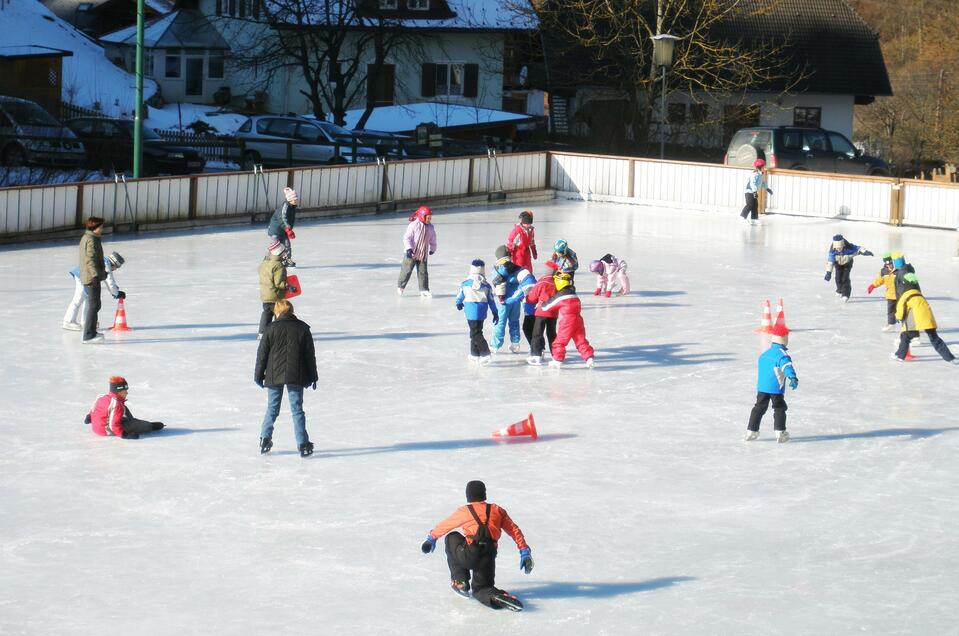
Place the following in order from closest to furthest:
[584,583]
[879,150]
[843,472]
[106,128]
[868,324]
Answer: [584,583], [843,472], [868,324], [106,128], [879,150]

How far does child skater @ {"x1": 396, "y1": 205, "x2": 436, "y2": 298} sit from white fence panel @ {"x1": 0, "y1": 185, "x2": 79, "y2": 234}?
762cm

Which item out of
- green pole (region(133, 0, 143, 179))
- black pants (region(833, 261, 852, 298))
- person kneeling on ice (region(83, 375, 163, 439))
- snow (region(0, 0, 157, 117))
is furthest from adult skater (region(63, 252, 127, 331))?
snow (region(0, 0, 157, 117))

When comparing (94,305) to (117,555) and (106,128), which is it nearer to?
(117,555)

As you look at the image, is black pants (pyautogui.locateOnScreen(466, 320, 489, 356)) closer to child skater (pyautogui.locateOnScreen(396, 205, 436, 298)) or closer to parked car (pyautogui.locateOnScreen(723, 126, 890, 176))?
child skater (pyautogui.locateOnScreen(396, 205, 436, 298))

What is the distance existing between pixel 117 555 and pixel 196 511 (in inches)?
40.4

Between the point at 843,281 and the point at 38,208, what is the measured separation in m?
13.0

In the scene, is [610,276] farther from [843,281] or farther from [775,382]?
[775,382]

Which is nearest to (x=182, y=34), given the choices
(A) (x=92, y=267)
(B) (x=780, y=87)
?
(B) (x=780, y=87)

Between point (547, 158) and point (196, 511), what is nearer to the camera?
point (196, 511)

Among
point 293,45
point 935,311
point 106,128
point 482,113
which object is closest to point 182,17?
point 293,45

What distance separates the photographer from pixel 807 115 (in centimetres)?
4897

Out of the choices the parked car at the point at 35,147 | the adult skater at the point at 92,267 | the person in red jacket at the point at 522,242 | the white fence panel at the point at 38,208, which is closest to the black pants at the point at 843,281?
the person in red jacket at the point at 522,242

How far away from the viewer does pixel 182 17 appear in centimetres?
5328

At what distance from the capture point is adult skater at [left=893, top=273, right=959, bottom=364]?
612 inches
